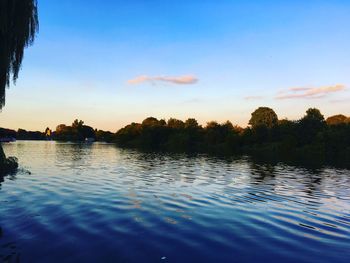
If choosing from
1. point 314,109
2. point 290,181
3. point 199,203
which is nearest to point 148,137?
point 314,109

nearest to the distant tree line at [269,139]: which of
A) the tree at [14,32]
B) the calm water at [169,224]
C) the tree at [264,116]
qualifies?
the tree at [264,116]

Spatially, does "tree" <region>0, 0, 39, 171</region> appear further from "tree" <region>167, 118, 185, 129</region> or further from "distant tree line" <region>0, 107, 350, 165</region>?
"tree" <region>167, 118, 185, 129</region>

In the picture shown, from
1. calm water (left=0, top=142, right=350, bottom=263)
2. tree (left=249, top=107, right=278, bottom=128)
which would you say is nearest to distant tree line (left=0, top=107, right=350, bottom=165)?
tree (left=249, top=107, right=278, bottom=128)

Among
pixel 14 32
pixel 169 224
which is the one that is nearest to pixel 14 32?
pixel 14 32

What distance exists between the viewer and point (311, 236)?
12898 mm

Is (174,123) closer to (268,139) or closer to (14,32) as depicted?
(268,139)

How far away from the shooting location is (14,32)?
21.3 m

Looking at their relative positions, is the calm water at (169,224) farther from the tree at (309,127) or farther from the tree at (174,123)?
the tree at (174,123)

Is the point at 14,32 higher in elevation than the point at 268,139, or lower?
higher

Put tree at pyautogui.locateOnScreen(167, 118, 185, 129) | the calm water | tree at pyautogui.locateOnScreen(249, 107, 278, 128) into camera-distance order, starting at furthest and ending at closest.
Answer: tree at pyautogui.locateOnScreen(167, 118, 185, 129) → tree at pyautogui.locateOnScreen(249, 107, 278, 128) → the calm water

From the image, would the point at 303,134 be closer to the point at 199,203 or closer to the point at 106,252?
the point at 199,203

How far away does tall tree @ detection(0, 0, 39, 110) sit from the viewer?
19.8 metres

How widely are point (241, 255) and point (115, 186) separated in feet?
54.4

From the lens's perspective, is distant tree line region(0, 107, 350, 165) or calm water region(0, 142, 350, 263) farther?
distant tree line region(0, 107, 350, 165)
